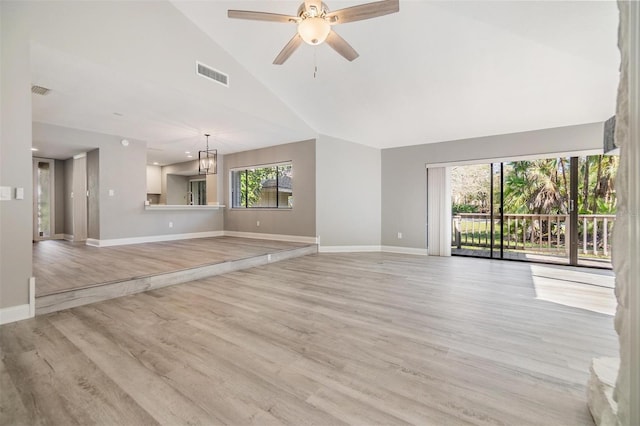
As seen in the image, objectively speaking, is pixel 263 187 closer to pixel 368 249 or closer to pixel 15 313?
pixel 368 249

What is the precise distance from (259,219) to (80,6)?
5.07 meters

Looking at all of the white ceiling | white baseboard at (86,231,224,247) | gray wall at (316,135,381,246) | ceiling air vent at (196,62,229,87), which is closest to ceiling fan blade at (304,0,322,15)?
the white ceiling

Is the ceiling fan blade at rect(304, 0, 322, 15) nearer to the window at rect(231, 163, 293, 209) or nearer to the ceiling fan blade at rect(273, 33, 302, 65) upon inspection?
the ceiling fan blade at rect(273, 33, 302, 65)

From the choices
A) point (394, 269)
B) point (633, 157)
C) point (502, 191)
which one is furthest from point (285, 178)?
point (633, 157)

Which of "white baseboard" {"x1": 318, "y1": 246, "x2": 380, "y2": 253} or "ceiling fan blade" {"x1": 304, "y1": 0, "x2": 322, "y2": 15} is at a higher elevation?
"ceiling fan blade" {"x1": 304, "y1": 0, "x2": 322, "y2": 15}

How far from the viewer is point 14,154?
2.40 meters

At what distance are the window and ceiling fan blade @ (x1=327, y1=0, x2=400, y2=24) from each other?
4.29 meters

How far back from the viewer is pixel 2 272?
2326 mm

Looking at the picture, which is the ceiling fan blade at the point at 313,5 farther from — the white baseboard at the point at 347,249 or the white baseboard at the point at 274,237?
the white baseboard at the point at 347,249

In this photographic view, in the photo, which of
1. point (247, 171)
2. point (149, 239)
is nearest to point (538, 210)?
point (247, 171)

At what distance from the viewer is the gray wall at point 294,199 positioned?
6195mm

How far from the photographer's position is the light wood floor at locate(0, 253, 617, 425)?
1364 millimetres

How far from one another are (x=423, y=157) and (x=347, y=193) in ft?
5.92

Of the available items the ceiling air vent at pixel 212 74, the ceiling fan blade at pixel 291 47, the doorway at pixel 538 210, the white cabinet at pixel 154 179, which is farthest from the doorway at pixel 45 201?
the doorway at pixel 538 210
